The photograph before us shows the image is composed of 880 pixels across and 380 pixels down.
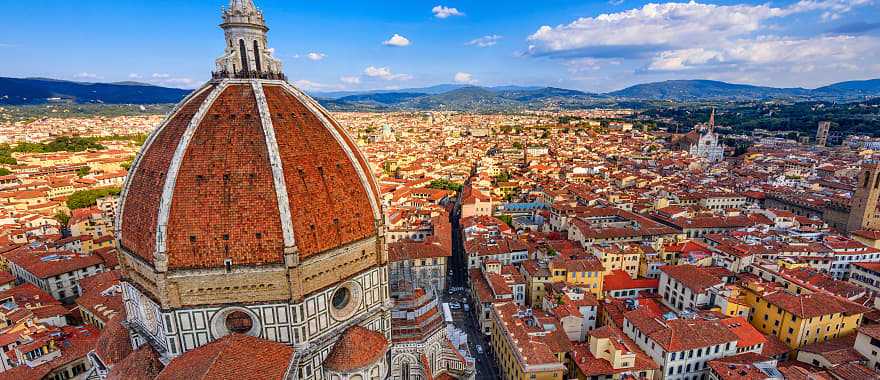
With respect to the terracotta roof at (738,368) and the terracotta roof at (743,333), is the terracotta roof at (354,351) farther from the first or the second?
the terracotta roof at (743,333)

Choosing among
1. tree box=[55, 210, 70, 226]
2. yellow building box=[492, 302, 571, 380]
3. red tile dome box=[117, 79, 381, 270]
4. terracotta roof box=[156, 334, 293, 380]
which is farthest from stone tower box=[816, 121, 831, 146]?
tree box=[55, 210, 70, 226]

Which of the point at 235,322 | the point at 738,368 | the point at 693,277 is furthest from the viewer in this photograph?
the point at 693,277

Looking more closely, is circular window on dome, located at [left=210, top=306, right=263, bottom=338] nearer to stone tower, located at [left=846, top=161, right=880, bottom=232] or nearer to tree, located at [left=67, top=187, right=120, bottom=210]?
stone tower, located at [left=846, top=161, right=880, bottom=232]

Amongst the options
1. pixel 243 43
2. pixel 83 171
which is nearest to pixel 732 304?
pixel 243 43

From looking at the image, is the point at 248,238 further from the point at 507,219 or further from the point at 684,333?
the point at 507,219

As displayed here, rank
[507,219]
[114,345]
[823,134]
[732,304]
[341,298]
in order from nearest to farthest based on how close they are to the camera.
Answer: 1. [341,298]
2. [114,345]
3. [732,304]
4. [507,219]
5. [823,134]

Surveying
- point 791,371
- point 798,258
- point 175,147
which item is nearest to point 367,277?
point 175,147

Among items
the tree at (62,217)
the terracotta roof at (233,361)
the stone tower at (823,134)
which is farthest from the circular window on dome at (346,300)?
the stone tower at (823,134)
